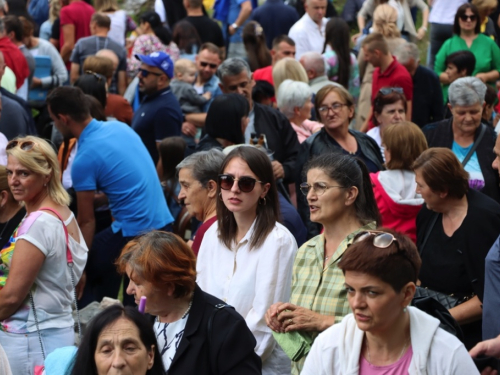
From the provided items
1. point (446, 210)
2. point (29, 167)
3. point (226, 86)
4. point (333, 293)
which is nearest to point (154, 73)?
point (226, 86)

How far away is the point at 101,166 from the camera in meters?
6.61

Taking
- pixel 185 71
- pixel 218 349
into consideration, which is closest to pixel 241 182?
pixel 218 349

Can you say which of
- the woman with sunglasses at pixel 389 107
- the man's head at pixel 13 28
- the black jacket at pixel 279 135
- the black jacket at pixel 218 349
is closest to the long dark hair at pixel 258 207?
the black jacket at pixel 218 349

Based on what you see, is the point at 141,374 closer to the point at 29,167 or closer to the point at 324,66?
the point at 29,167

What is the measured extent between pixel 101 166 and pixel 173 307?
9.40ft

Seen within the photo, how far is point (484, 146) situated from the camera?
6.61m

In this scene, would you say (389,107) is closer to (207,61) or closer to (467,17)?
(207,61)

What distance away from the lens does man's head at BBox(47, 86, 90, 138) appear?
6523 millimetres

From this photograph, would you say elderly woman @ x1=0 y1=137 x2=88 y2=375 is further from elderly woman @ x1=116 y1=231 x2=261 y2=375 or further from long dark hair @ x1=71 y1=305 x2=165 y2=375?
long dark hair @ x1=71 y1=305 x2=165 y2=375

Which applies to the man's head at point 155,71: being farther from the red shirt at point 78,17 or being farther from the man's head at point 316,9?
the red shirt at point 78,17

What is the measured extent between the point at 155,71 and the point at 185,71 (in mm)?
1367

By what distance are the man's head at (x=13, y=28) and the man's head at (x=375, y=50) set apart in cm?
378

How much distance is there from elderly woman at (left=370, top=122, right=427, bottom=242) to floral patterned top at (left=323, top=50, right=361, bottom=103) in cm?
433

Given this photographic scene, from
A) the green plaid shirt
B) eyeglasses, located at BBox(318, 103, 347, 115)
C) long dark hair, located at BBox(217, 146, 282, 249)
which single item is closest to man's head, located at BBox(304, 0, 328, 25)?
eyeglasses, located at BBox(318, 103, 347, 115)
